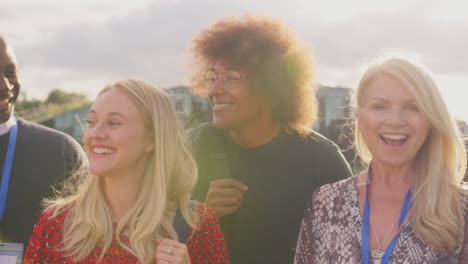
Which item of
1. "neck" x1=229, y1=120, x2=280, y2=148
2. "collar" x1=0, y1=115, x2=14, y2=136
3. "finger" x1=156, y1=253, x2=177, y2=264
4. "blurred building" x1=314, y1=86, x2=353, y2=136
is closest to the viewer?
"finger" x1=156, y1=253, x2=177, y2=264

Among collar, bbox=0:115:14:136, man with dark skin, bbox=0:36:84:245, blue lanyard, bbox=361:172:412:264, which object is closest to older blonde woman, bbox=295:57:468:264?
blue lanyard, bbox=361:172:412:264

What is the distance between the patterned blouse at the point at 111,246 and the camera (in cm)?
285

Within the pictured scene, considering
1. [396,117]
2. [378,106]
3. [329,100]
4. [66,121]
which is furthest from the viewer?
[66,121]

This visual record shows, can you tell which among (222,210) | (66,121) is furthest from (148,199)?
(66,121)

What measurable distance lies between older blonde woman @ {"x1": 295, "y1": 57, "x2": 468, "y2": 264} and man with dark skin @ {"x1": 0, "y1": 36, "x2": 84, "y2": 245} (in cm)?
193

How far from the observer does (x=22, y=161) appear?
4051 mm

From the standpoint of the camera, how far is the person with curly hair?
386cm

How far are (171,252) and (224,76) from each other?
1.70 metres

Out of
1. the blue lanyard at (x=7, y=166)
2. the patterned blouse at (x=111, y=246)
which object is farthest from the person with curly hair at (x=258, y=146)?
the blue lanyard at (x=7, y=166)

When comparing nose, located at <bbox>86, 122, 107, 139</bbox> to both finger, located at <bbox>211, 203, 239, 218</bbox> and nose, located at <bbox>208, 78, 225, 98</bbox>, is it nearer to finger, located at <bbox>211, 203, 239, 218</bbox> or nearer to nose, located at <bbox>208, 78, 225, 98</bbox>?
finger, located at <bbox>211, 203, 239, 218</bbox>

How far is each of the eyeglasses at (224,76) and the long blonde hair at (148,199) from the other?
0.93 m

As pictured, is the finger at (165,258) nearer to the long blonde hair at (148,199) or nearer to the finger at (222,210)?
the long blonde hair at (148,199)

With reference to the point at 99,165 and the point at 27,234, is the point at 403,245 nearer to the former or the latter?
the point at 99,165

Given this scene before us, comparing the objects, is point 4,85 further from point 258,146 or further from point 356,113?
point 356,113
